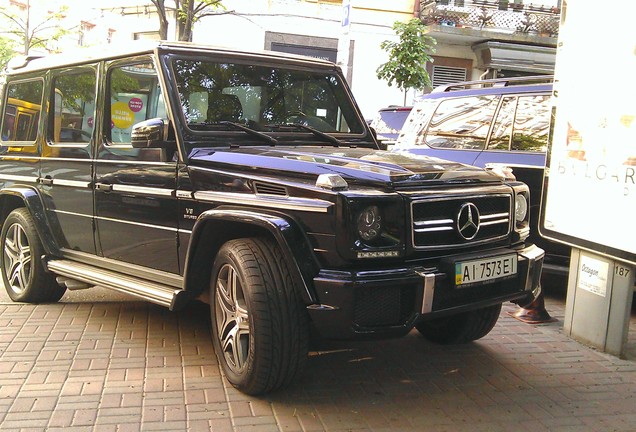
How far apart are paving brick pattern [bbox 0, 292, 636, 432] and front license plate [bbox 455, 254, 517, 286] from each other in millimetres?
726

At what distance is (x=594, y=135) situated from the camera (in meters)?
4.56

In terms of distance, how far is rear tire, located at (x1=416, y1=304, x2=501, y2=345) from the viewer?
4.64m

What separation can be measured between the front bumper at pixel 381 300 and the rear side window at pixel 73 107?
8.97ft

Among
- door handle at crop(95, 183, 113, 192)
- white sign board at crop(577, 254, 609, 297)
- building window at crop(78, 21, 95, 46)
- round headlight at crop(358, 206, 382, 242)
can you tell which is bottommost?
white sign board at crop(577, 254, 609, 297)

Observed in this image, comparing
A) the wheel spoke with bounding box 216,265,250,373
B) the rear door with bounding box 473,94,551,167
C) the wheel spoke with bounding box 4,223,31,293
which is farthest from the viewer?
the rear door with bounding box 473,94,551,167

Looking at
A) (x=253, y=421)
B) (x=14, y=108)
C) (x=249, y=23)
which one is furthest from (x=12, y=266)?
(x=249, y=23)

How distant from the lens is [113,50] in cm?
501

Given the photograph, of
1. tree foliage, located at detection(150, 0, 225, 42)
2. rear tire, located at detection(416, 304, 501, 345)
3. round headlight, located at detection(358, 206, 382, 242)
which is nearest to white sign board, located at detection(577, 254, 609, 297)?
rear tire, located at detection(416, 304, 501, 345)

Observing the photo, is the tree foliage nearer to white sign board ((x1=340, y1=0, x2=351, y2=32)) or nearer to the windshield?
white sign board ((x1=340, y1=0, x2=351, y2=32))

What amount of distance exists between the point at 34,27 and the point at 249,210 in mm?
21241

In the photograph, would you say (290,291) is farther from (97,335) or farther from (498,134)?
(498,134)

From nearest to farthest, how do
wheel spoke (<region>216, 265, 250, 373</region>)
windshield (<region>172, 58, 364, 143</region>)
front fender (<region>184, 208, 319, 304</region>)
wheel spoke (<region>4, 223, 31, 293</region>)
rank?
front fender (<region>184, 208, 319, 304</region>)
wheel spoke (<region>216, 265, 250, 373</region>)
windshield (<region>172, 58, 364, 143</region>)
wheel spoke (<region>4, 223, 31, 293</region>)

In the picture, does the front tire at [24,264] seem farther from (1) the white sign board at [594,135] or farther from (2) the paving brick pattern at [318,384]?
(1) the white sign board at [594,135]

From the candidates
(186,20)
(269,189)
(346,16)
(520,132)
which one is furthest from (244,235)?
(186,20)
